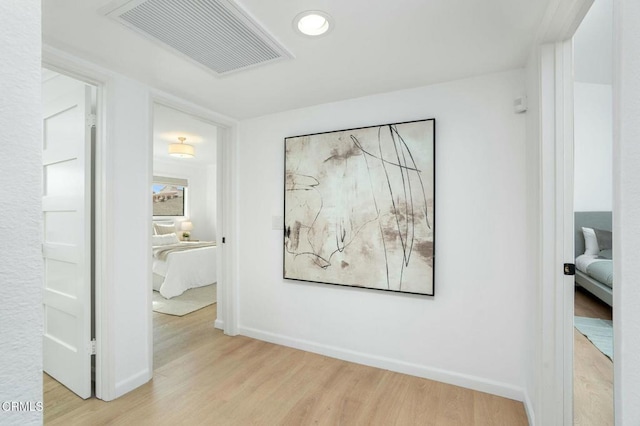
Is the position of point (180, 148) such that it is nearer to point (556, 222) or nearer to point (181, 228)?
point (181, 228)

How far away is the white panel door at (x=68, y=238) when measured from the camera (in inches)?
78.1

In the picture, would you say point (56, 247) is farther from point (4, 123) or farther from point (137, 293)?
point (4, 123)

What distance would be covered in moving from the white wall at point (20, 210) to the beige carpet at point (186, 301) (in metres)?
3.52

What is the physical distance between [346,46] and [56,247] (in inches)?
98.3

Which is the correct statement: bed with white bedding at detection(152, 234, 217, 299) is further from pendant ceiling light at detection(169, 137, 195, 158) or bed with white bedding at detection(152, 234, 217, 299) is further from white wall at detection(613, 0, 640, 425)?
white wall at detection(613, 0, 640, 425)

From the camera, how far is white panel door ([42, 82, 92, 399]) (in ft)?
6.51

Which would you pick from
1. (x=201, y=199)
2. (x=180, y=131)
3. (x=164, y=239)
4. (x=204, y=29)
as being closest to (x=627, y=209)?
(x=204, y=29)

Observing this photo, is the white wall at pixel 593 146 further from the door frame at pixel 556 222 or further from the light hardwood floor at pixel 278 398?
the light hardwood floor at pixel 278 398

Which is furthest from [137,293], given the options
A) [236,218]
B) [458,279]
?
[458,279]

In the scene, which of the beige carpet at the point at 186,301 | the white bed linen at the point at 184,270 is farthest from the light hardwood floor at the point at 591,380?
the white bed linen at the point at 184,270

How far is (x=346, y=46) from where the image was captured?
1730 mm

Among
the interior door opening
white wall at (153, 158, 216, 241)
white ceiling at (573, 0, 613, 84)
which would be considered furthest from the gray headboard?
white wall at (153, 158, 216, 241)

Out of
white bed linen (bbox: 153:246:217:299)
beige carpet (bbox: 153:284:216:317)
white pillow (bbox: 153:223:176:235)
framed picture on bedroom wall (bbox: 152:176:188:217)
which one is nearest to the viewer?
beige carpet (bbox: 153:284:216:317)

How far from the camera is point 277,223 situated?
2.84m
